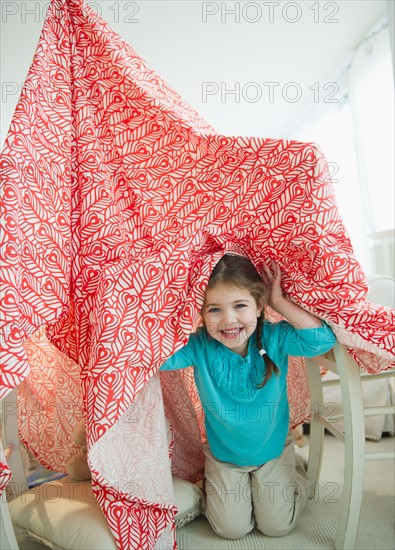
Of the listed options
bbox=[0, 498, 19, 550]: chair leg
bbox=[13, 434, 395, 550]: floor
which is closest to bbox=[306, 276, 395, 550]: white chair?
bbox=[13, 434, 395, 550]: floor

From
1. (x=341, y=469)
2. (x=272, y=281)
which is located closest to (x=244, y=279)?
(x=272, y=281)

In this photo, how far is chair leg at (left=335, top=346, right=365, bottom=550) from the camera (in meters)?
1.24

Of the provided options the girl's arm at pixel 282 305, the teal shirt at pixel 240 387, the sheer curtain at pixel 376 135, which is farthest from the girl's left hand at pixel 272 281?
the sheer curtain at pixel 376 135

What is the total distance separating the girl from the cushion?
3.3 inches

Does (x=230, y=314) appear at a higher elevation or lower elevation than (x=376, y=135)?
lower

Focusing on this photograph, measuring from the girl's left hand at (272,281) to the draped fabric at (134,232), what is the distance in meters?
0.03

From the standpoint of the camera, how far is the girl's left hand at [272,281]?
4.46ft

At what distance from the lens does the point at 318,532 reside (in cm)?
141

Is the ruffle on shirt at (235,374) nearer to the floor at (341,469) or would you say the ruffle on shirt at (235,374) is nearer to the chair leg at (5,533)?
the floor at (341,469)

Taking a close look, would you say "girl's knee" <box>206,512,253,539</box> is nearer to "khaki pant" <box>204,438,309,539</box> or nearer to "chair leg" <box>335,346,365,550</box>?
"khaki pant" <box>204,438,309,539</box>

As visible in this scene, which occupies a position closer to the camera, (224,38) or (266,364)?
(266,364)

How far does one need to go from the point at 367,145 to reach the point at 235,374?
290cm

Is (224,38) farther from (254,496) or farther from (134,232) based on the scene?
(254,496)

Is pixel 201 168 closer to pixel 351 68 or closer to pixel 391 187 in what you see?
pixel 391 187
